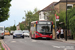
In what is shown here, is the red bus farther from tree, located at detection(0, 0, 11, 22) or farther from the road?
tree, located at detection(0, 0, 11, 22)

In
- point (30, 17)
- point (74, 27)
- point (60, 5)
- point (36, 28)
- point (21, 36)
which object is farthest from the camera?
point (30, 17)

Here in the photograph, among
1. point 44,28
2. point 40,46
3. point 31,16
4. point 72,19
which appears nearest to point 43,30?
point 44,28

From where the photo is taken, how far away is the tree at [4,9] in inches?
1857

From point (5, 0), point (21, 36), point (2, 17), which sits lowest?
point (21, 36)

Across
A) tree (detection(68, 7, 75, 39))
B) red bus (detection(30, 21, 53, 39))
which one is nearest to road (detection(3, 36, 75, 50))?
tree (detection(68, 7, 75, 39))

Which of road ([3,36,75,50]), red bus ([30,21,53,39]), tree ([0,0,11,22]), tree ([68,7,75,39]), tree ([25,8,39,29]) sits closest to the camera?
road ([3,36,75,50])

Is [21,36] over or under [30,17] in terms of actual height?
under

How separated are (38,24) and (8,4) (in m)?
17.0

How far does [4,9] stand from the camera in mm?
47625

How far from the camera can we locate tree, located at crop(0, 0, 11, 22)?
47.2 m

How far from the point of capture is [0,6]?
47281 mm

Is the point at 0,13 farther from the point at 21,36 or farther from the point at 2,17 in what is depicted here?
the point at 21,36

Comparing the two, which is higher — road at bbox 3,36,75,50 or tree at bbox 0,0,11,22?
tree at bbox 0,0,11,22

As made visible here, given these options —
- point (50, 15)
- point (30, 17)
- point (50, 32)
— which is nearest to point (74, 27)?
point (50, 32)
